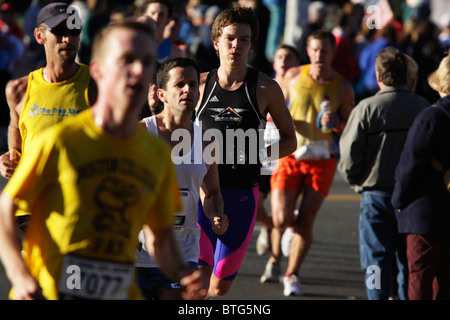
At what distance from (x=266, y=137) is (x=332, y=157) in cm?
202

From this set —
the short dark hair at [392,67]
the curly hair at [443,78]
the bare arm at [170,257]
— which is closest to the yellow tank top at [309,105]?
the short dark hair at [392,67]

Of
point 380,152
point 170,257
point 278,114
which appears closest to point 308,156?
point 380,152

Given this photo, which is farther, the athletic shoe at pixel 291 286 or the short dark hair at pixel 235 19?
the athletic shoe at pixel 291 286

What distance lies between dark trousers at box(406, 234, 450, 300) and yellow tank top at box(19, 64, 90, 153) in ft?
8.31

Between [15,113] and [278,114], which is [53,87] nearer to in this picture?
[15,113]

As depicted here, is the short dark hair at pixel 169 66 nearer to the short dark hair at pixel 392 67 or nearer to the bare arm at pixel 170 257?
the bare arm at pixel 170 257

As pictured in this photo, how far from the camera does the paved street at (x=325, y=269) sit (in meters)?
7.02

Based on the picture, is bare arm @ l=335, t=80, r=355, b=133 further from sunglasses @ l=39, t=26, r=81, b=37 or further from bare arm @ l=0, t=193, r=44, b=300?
bare arm @ l=0, t=193, r=44, b=300

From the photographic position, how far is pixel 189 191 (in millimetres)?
4598

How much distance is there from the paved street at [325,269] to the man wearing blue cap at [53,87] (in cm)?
239

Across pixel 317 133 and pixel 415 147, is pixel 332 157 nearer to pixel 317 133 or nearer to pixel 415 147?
pixel 317 133

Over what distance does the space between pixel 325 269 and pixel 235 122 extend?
323cm
